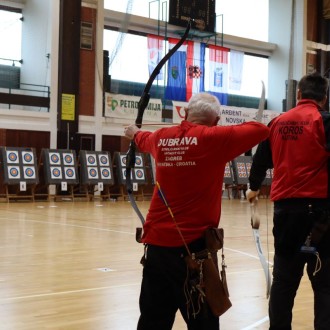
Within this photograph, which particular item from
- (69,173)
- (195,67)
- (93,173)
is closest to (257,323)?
(69,173)

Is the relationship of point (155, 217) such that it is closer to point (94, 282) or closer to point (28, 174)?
point (94, 282)

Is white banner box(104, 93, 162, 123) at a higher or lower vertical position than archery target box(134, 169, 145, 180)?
higher

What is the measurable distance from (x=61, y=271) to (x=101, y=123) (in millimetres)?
12344

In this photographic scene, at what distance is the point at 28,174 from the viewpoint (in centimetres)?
1571

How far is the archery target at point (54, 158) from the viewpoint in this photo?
639 inches

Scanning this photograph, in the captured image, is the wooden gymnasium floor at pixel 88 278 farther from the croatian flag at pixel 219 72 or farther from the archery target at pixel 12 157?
the croatian flag at pixel 219 72

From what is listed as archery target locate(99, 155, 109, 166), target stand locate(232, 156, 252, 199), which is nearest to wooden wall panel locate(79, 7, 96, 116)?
archery target locate(99, 155, 109, 166)

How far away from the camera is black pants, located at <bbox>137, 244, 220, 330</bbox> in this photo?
2595mm

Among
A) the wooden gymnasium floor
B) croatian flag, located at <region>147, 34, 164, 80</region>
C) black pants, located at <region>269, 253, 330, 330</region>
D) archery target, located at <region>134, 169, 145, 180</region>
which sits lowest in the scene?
the wooden gymnasium floor

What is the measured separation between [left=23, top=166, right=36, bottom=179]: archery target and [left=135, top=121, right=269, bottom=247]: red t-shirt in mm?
13396

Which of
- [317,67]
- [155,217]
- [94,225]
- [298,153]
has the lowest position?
[94,225]

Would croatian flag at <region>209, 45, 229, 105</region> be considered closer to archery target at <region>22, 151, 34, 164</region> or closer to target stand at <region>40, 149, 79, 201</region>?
target stand at <region>40, 149, 79, 201</region>

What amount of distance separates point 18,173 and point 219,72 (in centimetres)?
816

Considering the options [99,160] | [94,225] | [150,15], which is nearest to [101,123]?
[99,160]
